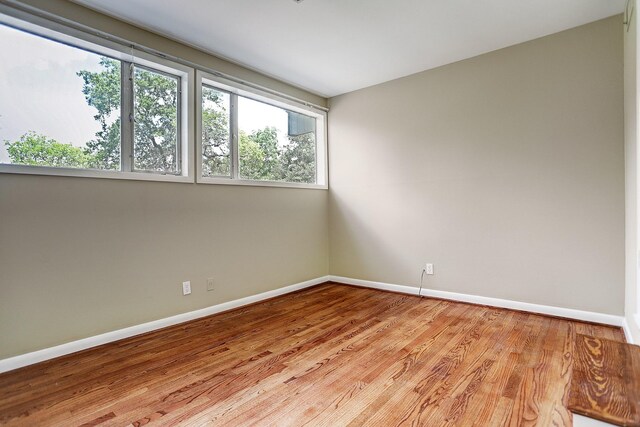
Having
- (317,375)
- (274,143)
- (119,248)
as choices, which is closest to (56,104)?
(119,248)

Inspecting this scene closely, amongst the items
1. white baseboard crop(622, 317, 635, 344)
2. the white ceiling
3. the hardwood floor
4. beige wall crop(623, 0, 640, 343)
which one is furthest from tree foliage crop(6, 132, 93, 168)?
white baseboard crop(622, 317, 635, 344)

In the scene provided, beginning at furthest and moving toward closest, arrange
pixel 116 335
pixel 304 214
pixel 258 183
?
pixel 304 214 → pixel 258 183 → pixel 116 335

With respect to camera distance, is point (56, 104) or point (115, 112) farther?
point (115, 112)

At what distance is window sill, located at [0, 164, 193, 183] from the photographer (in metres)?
2.16

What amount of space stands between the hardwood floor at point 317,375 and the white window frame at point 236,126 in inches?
55.3

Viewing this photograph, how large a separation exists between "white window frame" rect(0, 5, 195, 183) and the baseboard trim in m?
2.54

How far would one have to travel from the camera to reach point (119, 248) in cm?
262

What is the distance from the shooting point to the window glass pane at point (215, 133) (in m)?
3.26

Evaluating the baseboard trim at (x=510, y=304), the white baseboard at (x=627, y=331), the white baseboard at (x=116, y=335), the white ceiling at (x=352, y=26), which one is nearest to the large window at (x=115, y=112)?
the white ceiling at (x=352, y=26)

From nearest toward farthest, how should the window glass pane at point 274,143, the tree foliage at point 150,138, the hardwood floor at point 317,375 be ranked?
1. the hardwood floor at point 317,375
2. the tree foliage at point 150,138
3. the window glass pane at point 274,143

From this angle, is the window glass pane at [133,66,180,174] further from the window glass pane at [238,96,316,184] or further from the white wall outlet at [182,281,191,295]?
the white wall outlet at [182,281,191,295]

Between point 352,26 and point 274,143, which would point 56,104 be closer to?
point 274,143

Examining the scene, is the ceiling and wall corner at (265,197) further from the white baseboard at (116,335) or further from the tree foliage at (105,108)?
the tree foliage at (105,108)

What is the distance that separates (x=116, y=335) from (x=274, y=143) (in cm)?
252
